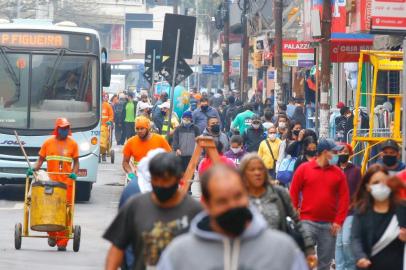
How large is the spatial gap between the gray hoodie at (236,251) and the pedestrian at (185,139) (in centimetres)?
1747

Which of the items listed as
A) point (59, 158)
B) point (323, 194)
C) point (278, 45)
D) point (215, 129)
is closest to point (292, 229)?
point (323, 194)

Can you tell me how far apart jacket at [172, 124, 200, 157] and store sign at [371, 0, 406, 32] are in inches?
215

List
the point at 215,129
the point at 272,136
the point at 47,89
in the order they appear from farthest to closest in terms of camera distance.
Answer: the point at 47,89, the point at 215,129, the point at 272,136

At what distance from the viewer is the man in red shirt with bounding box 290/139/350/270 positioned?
12.2m

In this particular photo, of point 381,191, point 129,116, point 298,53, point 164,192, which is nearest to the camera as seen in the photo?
point 164,192

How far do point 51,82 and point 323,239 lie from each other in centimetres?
1121

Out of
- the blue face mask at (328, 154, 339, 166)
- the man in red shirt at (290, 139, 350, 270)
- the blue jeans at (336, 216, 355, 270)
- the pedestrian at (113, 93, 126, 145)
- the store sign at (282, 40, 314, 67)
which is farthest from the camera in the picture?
the pedestrian at (113, 93, 126, 145)

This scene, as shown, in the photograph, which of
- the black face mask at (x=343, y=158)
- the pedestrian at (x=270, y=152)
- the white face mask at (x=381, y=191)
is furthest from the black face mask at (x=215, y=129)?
the white face mask at (x=381, y=191)

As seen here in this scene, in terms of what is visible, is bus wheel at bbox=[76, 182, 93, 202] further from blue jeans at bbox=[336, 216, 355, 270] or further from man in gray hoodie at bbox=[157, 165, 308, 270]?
man in gray hoodie at bbox=[157, 165, 308, 270]

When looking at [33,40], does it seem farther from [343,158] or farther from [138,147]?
[343,158]

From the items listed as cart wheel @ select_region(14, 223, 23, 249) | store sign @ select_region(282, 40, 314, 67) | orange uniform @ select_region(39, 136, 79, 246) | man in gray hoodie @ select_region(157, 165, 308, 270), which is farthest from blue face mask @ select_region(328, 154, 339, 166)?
store sign @ select_region(282, 40, 314, 67)

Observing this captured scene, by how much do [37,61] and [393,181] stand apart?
1421 cm

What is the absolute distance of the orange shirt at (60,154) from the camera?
661 inches

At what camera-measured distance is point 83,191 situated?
22875 millimetres
